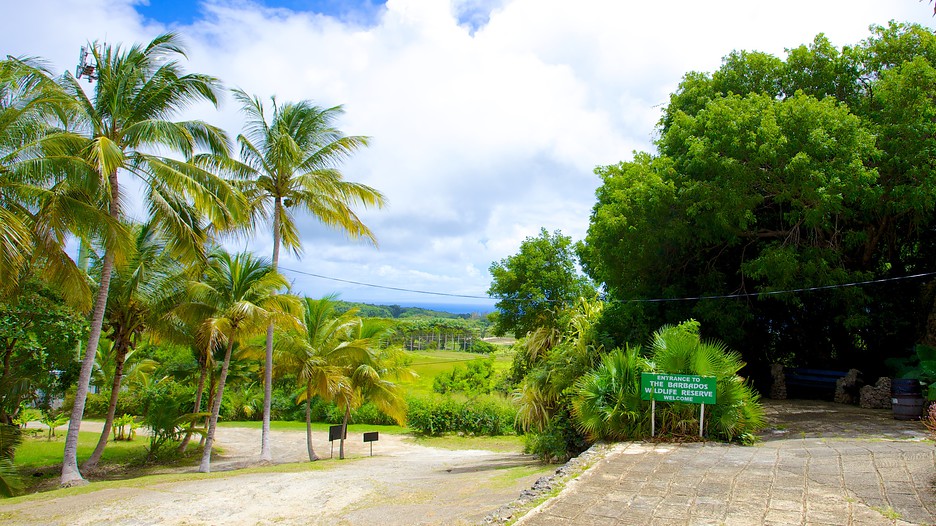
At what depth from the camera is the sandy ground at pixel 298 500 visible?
7.81 metres

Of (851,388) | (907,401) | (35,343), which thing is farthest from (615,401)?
(35,343)

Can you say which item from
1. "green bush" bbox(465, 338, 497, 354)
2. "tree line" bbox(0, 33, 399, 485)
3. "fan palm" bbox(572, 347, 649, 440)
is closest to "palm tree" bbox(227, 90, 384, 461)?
"tree line" bbox(0, 33, 399, 485)

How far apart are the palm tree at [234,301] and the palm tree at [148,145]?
2.43 m

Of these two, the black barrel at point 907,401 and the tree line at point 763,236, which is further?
the tree line at point 763,236

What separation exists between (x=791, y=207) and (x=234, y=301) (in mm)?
14065

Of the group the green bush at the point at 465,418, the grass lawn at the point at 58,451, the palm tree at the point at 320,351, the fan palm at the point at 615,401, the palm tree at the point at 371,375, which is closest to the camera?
the fan palm at the point at 615,401

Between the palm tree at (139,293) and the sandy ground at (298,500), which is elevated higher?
the palm tree at (139,293)

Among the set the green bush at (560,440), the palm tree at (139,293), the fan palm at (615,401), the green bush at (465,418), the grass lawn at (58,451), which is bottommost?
the grass lawn at (58,451)

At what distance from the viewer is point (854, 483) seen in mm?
5996

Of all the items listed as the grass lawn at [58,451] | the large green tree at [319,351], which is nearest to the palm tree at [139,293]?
the grass lawn at [58,451]

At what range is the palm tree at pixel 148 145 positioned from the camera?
1198 centimetres

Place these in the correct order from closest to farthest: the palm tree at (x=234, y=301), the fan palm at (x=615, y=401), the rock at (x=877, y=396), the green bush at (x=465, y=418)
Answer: the fan palm at (x=615, y=401), the rock at (x=877, y=396), the palm tree at (x=234, y=301), the green bush at (x=465, y=418)

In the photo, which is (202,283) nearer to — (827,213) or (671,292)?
(671,292)

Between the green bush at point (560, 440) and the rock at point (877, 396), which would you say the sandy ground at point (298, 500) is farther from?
the rock at point (877, 396)
